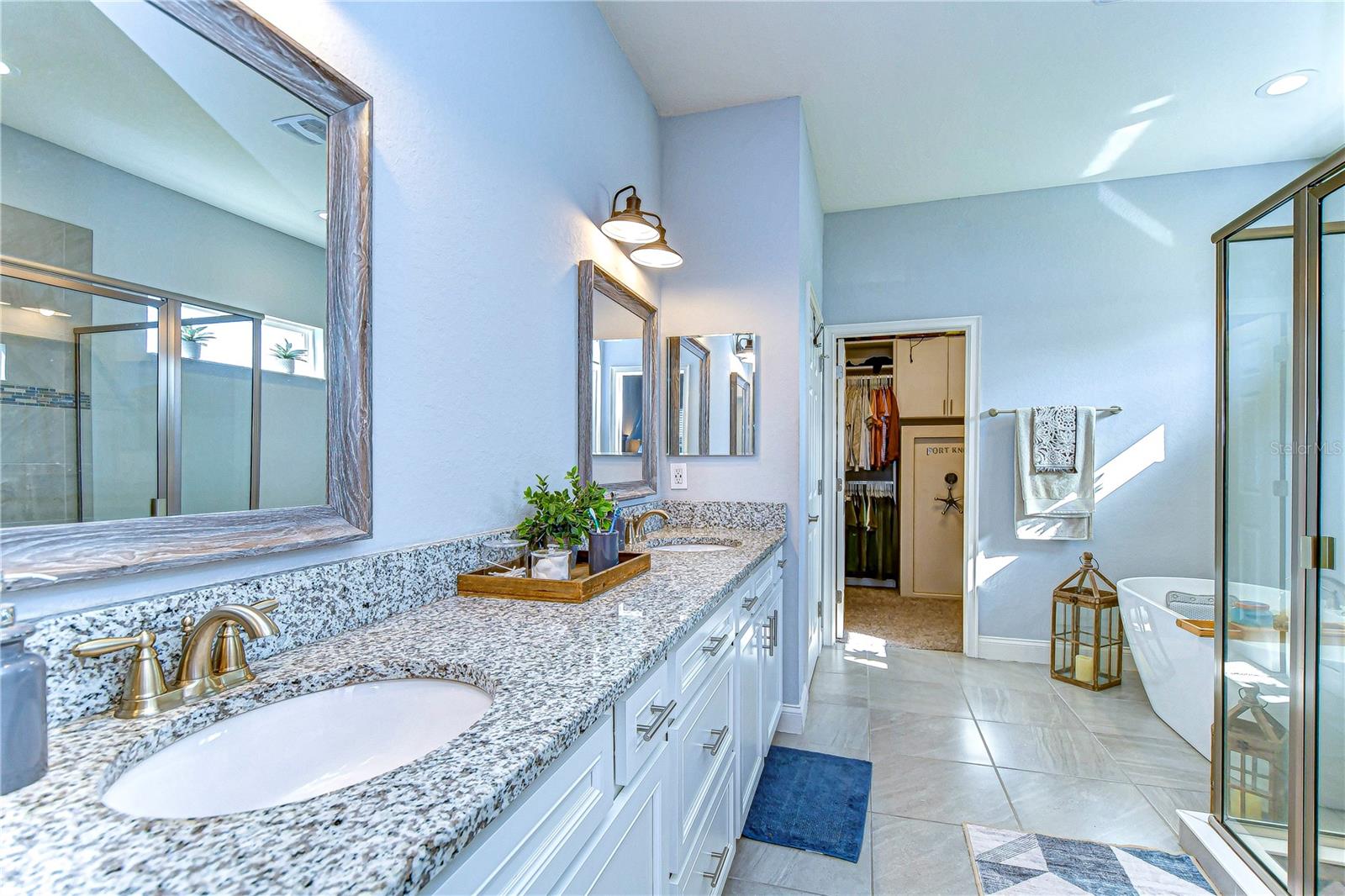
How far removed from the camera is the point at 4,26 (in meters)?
0.65

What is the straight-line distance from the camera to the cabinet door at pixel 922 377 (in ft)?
16.0

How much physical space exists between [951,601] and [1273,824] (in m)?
3.36

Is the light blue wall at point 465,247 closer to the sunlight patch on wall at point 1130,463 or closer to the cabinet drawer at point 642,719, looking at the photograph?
the cabinet drawer at point 642,719

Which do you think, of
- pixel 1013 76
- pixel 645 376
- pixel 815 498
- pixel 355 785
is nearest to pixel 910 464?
pixel 815 498

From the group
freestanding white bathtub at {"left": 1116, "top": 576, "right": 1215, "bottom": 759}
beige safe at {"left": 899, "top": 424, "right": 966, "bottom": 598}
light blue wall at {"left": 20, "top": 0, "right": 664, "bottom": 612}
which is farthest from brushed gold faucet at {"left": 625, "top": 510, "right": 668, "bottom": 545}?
beige safe at {"left": 899, "top": 424, "right": 966, "bottom": 598}

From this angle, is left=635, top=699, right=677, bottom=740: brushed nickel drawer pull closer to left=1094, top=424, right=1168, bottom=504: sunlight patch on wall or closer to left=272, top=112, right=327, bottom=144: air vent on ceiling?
left=272, top=112, right=327, bottom=144: air vent on ceiling

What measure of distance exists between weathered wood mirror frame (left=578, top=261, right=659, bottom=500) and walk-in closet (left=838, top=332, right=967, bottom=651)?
2545 mm

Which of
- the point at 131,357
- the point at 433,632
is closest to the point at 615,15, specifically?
the point at 131,357

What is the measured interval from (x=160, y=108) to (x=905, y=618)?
463cm

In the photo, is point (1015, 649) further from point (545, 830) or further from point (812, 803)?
point (545, 830)

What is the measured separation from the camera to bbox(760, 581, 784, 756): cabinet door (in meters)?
2.15

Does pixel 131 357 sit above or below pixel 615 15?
below

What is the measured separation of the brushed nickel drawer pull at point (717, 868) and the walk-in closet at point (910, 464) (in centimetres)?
328

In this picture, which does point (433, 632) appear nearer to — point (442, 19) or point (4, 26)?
point (4, 26)
